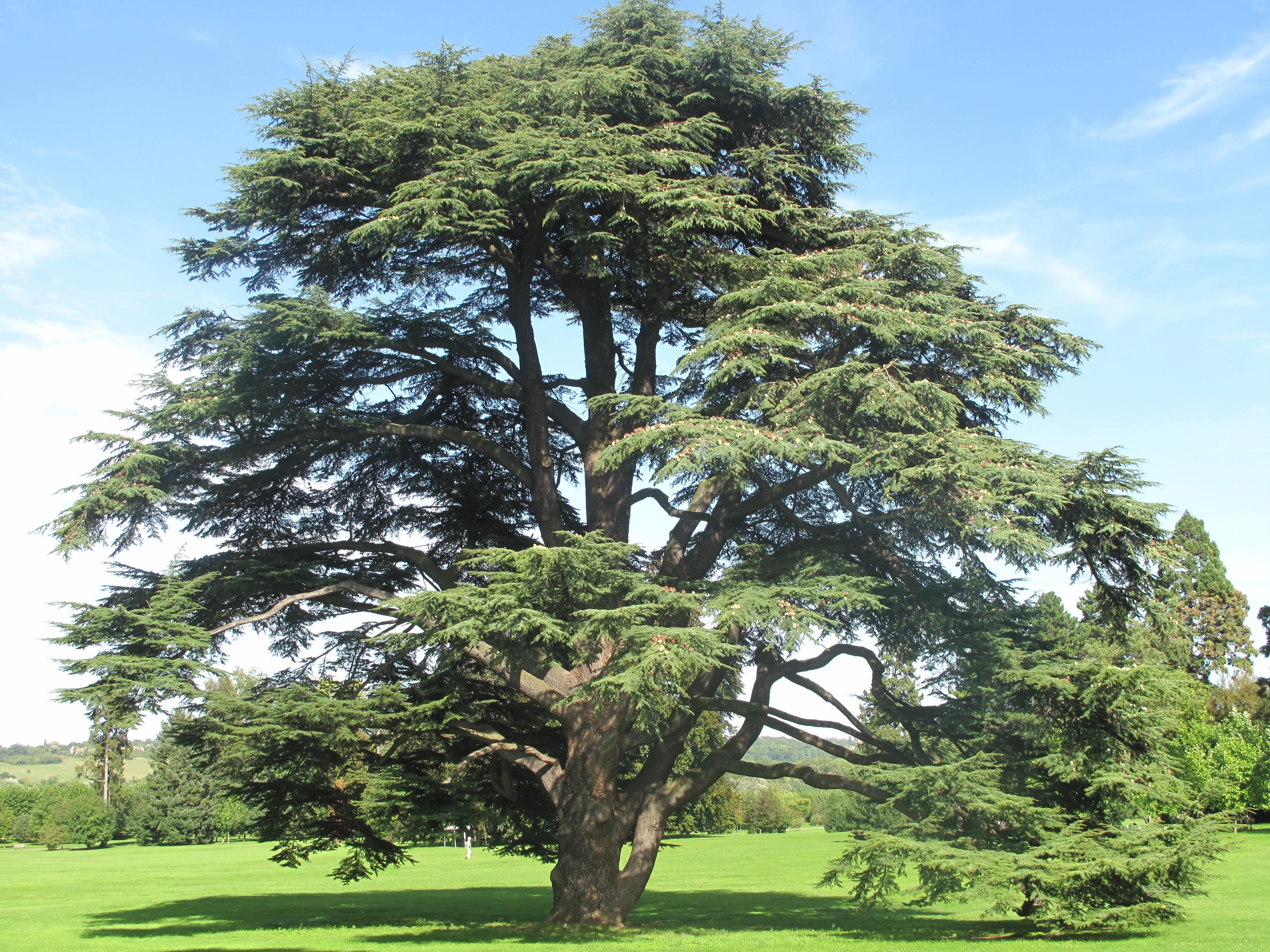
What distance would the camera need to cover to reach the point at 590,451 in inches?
594

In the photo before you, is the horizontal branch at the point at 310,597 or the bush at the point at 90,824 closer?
the horizontal branch at the point at 310,597

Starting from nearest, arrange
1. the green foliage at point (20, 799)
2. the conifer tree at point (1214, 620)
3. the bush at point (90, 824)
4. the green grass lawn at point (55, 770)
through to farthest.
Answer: the conifer tree at point (1214, 620)
the bush at point (90, 824)
the green foliage at point (20, 799)
the green grass lawn at point (55, 770)

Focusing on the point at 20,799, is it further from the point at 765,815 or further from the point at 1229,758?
the point at 1229,758

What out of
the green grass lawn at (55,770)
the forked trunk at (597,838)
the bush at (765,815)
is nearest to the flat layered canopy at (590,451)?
the forked trunk at (597,838)

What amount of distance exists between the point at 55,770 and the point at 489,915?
204 meters

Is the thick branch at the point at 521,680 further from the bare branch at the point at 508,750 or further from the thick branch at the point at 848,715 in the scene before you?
the thick branch at the point at 848,715

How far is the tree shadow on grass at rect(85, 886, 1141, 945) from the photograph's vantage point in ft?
41.0

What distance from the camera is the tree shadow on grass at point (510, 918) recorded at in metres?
12.5

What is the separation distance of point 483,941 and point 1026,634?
329 inches

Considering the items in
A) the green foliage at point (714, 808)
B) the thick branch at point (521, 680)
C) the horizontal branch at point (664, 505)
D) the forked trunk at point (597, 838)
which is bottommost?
the green foliage at point (714, 808)

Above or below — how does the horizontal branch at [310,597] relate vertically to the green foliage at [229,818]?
above

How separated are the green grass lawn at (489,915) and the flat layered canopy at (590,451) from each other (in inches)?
60.4

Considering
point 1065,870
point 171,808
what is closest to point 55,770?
point 171,808

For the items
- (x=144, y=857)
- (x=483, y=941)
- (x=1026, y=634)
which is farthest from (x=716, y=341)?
(x=144, y=857)
